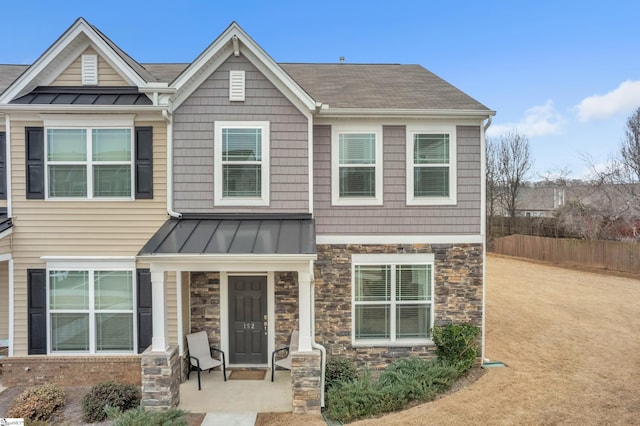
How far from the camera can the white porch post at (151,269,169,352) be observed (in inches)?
257

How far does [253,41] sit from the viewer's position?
750 cm

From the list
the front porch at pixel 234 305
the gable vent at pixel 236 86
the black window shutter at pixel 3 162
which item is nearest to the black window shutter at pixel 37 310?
the black window shutter at pixel 3 162

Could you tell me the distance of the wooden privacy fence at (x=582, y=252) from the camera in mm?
18734

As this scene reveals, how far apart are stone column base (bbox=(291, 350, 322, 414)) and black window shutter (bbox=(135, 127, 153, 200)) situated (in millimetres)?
4762

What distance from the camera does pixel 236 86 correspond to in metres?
7.74

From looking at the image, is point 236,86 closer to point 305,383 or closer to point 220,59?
point 220,59

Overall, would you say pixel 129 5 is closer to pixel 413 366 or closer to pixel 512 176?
pixel 413 366

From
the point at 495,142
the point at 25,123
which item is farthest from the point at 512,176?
the point at 25,123

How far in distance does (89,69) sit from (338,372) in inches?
338

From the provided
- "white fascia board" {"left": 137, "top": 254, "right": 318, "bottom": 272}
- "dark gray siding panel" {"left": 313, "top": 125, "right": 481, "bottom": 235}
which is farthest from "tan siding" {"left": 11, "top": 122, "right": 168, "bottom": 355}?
"dark gray siding panel" {"left": 313, "top": 125, "right": 481, "bottom": 235}

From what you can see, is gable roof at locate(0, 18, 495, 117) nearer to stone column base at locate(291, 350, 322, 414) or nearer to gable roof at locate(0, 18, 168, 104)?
gable roof at locate(0, 18, 168, 104)

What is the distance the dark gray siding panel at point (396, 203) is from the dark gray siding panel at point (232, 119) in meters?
0.50

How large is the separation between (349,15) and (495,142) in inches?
936

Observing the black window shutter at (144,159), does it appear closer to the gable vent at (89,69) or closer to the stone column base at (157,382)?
the gable vent at (89,69)
